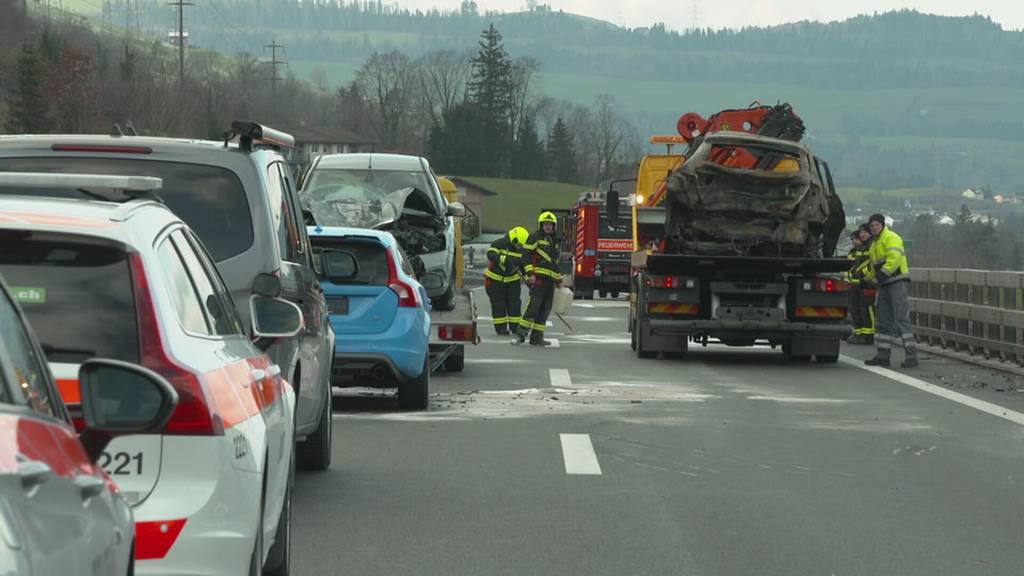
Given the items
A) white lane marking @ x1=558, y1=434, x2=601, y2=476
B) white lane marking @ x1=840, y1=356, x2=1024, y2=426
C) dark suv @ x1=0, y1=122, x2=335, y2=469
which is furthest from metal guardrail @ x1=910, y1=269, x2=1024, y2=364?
dark suv @ x1=0, y1=122, x2=335, y2=469

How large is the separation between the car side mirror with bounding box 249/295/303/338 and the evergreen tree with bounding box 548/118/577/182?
18552 centimetres

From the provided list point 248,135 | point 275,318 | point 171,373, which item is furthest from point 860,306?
point 171,373

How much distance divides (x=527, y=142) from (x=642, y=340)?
168m

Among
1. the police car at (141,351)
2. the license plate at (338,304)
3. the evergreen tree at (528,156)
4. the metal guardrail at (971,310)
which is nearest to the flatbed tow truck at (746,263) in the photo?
the metal guardrail at (971,310)

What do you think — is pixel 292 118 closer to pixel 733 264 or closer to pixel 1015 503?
pixel 733 264

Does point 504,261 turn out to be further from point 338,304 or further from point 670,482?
point 670,482

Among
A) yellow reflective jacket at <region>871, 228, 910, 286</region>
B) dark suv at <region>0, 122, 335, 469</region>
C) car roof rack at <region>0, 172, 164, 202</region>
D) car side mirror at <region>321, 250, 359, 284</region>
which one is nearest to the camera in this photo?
car roof rack at <region>0, 172, 164, 202</region>

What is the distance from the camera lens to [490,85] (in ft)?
573

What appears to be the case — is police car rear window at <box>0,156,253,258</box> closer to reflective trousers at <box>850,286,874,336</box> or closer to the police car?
the police car

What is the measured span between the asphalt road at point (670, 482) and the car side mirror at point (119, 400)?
3597 mm

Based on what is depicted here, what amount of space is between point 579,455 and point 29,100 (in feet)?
269

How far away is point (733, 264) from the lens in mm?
23109

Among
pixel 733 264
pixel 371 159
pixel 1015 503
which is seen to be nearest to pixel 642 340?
pixel 733 264

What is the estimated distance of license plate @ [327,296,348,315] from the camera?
15.2 m
